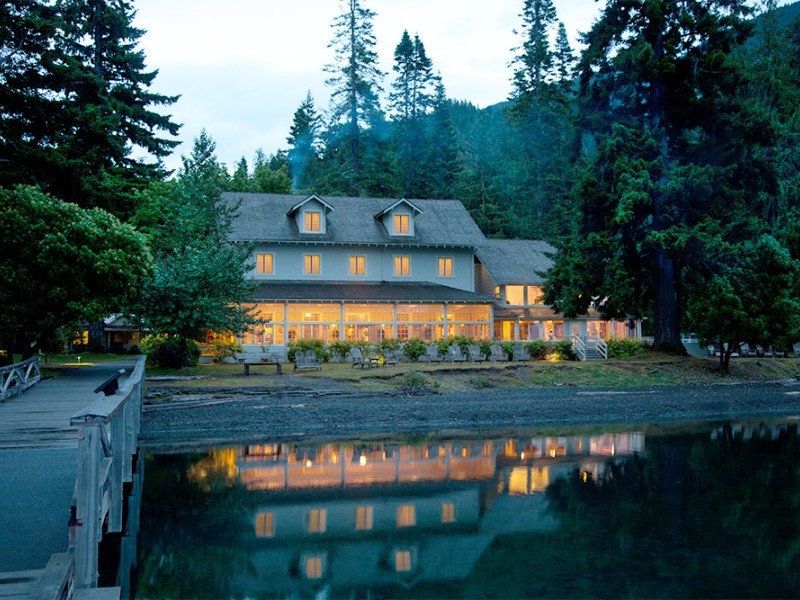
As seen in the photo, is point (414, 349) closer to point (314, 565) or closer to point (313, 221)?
point (313, 221)

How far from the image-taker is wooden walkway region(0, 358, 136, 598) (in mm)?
7449

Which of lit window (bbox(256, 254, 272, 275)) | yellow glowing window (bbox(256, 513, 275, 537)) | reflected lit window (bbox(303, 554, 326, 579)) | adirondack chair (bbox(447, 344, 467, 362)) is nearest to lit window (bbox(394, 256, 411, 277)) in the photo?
lit window (bbox(256, 254, 272, 275))

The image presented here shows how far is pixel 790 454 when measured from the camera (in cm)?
1788

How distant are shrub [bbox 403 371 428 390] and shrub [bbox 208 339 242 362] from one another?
11.5m

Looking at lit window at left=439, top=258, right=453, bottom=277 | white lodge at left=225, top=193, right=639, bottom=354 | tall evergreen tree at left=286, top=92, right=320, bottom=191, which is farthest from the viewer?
tall evergreen tree at left=286, top=92, right=320, bottom=191

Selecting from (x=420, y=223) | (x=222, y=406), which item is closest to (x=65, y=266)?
(x=222, y=406)

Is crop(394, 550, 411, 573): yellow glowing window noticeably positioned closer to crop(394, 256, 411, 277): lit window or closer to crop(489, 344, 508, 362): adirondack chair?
crop(489, 344, 508, 362): adirondack chair

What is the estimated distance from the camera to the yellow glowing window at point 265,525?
36.3 ft

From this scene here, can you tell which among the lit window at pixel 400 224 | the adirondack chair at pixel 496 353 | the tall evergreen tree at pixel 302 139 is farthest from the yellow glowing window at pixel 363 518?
the tall evergreen tree at pixel 302 139

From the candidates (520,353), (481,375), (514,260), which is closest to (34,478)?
(481,375)

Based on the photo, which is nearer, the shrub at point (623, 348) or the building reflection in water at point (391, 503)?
the building reflection in water at point (391, 503)

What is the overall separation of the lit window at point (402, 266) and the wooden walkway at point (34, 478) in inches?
1050

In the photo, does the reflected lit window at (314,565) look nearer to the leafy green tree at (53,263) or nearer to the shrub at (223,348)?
the leafy green tree at (53,263)

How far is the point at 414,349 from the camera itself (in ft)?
116
